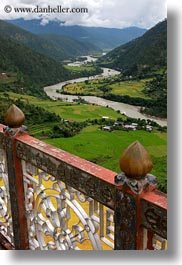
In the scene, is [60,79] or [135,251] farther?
[60,79]

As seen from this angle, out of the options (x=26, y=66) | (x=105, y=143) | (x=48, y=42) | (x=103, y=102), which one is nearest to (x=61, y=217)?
(x=105, y=143)

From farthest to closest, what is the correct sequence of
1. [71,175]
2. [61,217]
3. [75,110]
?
[75,110] < [61,217] < [71,175]

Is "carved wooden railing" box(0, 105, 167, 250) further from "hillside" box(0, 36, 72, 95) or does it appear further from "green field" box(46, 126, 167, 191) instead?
"hillside" box(0, 36, 72, 95)

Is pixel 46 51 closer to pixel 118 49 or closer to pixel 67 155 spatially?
pixel 118 49

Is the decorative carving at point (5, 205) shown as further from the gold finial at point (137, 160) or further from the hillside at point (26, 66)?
the hillside at point (26, 66)

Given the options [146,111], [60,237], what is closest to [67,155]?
[60,237]

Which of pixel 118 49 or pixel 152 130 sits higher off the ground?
pixel 118 49

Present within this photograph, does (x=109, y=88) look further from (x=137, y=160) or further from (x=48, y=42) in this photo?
(x=137, y=160)
